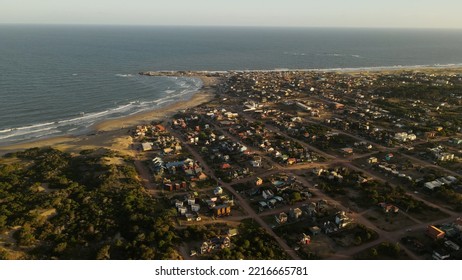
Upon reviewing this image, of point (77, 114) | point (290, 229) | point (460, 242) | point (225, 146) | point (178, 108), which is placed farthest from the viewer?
point (178, 108)

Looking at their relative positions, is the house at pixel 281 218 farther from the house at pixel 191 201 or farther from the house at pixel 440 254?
the house at pixel 440 254

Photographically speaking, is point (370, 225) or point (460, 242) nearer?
point (460, 242)

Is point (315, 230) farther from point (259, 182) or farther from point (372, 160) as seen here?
point (372, 160)

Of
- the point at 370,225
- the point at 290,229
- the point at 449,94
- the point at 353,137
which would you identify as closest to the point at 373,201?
the point at 370,225

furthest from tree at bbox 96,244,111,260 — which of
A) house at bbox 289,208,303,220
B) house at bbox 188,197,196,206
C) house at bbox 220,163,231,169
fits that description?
house at bbox 220,163,231,169

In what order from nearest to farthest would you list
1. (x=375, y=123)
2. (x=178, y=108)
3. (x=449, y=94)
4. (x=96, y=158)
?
1. (x=96, y=158)
2. (x=375, y=123)
3. (x=178, y=108)
4. (x=449, y=94)

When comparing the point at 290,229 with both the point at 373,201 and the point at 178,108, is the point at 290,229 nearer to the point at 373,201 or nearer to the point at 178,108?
the point at 373,201
